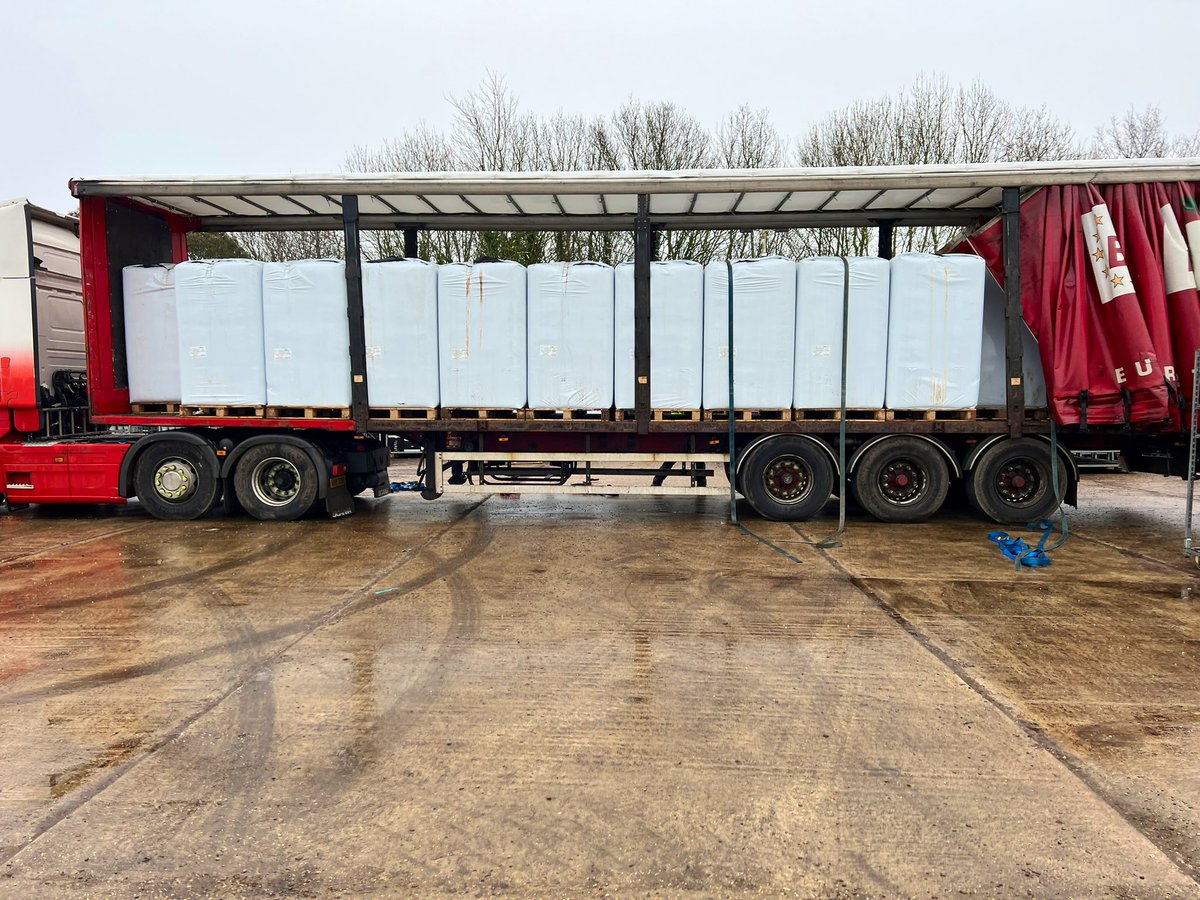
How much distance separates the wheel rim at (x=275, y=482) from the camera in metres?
8.83

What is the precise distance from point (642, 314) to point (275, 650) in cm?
505

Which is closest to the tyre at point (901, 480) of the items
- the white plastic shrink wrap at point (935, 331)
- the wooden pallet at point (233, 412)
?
the white plastic shrink wrap at point (935, 331)

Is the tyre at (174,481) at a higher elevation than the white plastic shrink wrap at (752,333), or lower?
lower

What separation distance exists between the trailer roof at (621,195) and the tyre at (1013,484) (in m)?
2.88

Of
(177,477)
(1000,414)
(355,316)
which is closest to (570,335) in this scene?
(355,316)

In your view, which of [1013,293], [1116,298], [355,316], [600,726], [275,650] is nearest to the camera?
[600,726]

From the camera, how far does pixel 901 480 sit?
848 cm

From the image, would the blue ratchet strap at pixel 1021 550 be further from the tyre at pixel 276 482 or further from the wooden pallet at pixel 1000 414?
the tyre at pixel 276 482

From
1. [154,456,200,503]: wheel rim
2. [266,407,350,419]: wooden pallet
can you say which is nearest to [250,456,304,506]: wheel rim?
[266,407,350,419]: wooden pallet

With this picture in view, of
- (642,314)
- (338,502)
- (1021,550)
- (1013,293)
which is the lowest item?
(1021,550)

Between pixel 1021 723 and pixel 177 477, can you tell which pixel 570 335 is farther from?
pixel 1021 723

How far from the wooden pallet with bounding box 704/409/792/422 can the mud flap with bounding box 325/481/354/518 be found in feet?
14.8

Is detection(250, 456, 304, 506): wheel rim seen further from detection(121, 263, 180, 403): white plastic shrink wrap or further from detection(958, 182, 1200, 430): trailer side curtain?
detection(958, 182, 1200, 430): trailer side curtain

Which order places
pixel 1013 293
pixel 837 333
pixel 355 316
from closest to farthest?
1. pixel 1013 293
2. pixel 837 333
3. pixel 355 316
